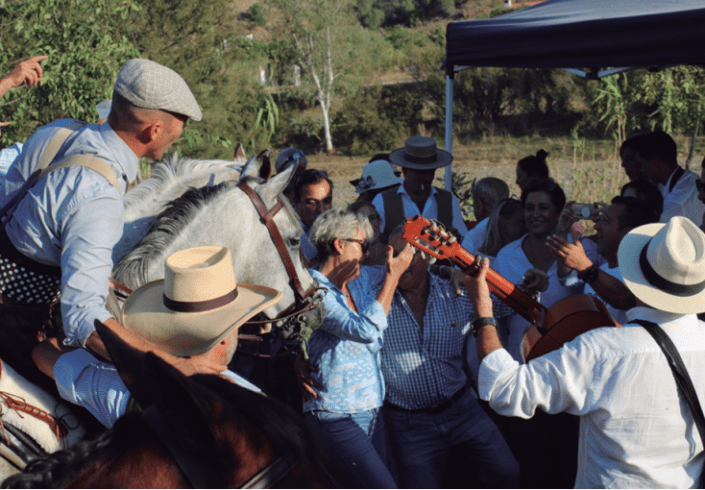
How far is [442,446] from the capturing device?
2.90 m

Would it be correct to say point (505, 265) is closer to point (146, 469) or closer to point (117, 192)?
point (117, 192)

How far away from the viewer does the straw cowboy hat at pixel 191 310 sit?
169 centimetres

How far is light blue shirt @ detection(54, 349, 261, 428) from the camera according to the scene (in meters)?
1.96

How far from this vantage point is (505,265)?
3.78 metres

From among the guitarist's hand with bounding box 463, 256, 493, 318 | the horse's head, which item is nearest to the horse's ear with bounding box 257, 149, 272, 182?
the horse's head

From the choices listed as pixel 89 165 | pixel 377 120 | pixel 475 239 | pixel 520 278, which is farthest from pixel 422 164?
pixel 377 120

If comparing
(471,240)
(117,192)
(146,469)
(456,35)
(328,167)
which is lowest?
(328,167)

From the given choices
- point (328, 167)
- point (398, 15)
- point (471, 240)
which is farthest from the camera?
point (398, 15)

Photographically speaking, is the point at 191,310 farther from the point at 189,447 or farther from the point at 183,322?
the point at 189,447

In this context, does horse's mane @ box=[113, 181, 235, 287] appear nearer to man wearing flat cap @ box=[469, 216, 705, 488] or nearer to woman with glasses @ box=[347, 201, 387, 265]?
woman with glasses @ box=[347, 201, 387, 265]

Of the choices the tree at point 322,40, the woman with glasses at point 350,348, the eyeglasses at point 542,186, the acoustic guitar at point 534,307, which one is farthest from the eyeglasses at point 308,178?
the tree at point 322,40

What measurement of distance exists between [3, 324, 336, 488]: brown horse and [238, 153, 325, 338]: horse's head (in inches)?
58.1

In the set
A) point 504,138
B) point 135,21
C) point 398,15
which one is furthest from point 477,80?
point 398,15

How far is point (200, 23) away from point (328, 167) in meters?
10.9
